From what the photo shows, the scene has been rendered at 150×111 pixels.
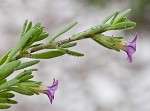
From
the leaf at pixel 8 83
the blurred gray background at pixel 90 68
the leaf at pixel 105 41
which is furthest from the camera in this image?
the blurred gray background at pixel 90 68

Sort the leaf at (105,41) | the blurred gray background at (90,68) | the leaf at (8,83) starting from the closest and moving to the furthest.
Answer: the leaf at (8,83) → the leaf at (105,41) → the blurred gray background at (90,68)

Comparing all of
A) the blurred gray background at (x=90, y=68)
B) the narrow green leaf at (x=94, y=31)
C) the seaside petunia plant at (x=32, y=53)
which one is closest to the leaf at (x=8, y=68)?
the seaside petunia plant at (x=32, y=53)

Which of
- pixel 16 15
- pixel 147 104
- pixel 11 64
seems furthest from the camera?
pixel 16 15

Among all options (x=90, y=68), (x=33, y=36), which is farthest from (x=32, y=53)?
(x=90, y=68)

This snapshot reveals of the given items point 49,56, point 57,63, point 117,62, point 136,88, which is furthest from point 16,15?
point 49,56

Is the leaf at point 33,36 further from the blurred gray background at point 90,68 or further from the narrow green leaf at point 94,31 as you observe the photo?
the blurred gray background at point 90,68

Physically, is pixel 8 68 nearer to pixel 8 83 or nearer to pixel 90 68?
pixel 8 83

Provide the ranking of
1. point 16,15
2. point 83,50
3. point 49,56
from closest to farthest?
point 49,56
point 83,50
point 16,15

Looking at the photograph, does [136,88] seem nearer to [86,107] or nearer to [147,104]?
[147,104]

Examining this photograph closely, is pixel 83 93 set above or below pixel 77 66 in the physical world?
below
